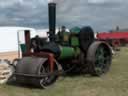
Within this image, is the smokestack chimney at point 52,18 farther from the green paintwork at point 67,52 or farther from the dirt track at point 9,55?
the dirt track at point 9,55

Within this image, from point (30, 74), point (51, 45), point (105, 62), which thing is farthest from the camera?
point (105, 62)

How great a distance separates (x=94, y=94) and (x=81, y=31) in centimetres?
304

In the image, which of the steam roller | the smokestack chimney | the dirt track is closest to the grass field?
the steam roller

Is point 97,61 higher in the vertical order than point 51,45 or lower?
lower

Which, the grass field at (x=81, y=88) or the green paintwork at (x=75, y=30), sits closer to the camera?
the grass field at (x=81, y=88)

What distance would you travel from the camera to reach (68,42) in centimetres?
968

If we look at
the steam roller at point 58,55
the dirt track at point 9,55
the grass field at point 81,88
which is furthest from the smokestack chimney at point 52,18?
the dirt track at point 9,55

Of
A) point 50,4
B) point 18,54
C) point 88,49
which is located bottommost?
point 18,54

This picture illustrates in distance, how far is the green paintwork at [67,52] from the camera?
8971 millimetres

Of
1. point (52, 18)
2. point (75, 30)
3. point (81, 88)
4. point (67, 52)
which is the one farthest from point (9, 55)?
point (81, 88)

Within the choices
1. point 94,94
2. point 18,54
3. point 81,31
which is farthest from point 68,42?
point 18,54

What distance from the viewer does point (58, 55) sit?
881 cm

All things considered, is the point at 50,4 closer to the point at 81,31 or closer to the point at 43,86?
the point at 81,31

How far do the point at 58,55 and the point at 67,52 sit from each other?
439 millimetres
